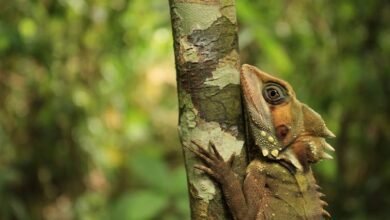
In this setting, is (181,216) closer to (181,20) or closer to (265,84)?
(265,84)

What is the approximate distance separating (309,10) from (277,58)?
1.83 m

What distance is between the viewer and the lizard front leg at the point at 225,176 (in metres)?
2.19

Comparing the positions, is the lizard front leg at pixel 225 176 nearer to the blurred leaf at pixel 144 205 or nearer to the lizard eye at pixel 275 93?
the lizard eye at pixel 275 93

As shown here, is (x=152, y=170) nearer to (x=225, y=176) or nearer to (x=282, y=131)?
(x=282, y=131)

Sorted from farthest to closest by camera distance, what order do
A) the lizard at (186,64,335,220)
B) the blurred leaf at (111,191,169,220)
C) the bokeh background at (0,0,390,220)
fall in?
the bokeh background at (0,0,390,220) < the blurred leaf at (111,191,169,220) < the lizard at (186,64,335,220)

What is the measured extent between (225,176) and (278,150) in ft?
1.82

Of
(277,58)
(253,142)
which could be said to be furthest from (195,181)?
(277,58)

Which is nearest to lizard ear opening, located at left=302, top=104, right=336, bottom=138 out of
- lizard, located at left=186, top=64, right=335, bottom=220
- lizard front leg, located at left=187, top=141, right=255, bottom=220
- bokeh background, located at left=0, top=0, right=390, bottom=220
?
lizard, located at left=186, top=64, right=335, bottom=220

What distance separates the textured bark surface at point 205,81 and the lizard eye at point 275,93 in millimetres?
581

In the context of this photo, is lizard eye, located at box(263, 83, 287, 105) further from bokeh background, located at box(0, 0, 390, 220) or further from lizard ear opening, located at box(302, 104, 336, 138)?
bokeh background, located at box(0, 0, 390, 220)

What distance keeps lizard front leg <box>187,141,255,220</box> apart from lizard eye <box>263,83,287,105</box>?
0.53m

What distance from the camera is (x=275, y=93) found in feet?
9.13

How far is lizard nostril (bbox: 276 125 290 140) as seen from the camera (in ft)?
9.09

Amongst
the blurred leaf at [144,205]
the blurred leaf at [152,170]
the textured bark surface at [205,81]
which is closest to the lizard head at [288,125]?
the textured bark surface at [205,81]
